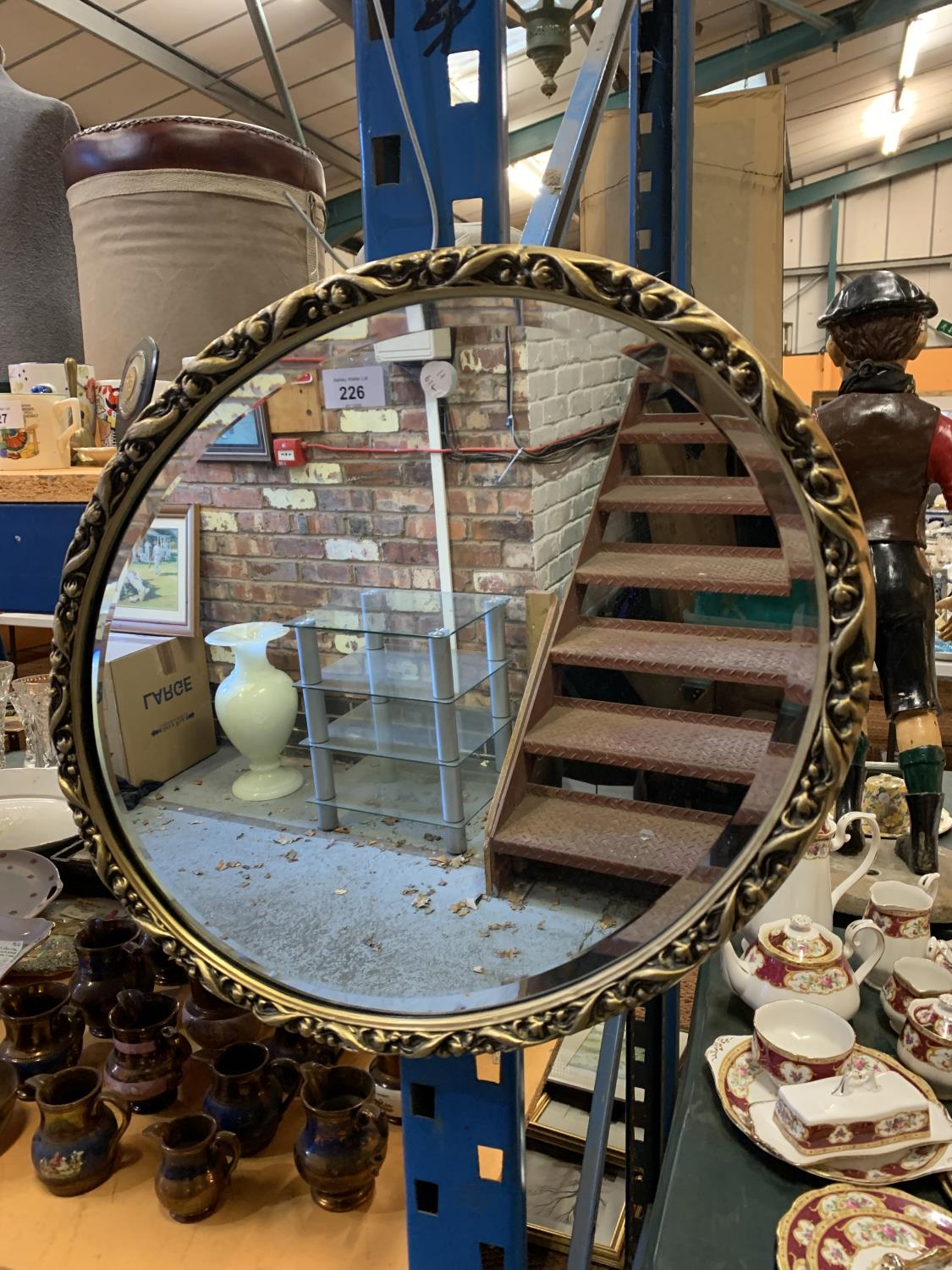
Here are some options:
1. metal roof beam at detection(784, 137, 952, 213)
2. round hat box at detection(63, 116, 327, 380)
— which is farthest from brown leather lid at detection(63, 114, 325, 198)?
metal roof beam at detection(784, 137, 952, 213)

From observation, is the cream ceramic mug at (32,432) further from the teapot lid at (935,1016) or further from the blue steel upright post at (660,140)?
the teapot lid at (935,1016)

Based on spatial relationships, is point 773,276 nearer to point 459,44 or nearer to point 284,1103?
point 459,44

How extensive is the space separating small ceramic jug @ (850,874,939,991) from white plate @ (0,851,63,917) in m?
0.88

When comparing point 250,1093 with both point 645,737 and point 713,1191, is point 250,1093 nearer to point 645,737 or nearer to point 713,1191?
point 713,1191

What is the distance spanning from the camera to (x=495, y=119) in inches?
16.6

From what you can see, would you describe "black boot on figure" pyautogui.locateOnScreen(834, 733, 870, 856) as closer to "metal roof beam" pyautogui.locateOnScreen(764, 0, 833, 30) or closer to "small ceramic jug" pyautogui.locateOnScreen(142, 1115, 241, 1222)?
"small ceramic jug" pyautogui.locateOnScreen(142, 1115, 241, 1222)

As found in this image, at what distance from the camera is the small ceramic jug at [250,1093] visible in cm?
69

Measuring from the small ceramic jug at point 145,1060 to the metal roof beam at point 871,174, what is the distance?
8.20m

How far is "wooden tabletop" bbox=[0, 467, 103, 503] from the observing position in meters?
0.73

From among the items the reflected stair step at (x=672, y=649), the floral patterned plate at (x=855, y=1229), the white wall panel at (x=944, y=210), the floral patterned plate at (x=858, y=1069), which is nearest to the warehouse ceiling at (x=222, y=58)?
the reflected stair step at (x=672, y=649)

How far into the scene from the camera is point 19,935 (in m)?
0.88

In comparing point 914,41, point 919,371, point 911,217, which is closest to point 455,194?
point 914,41

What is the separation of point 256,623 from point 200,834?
0.41 feet

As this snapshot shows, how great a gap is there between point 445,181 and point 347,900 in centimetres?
38
